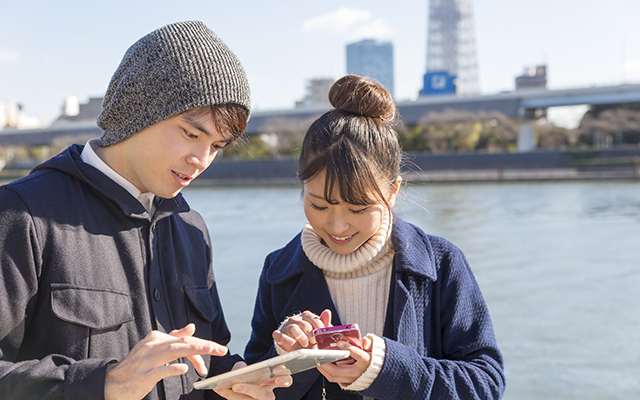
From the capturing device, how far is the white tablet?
4.29 feet

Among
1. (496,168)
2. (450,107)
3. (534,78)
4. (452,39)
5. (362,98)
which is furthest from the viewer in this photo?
(452,39)

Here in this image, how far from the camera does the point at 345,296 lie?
76.9 inches

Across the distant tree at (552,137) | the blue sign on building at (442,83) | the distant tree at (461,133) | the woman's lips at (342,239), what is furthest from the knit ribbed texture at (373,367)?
the blue sign on building at (442,83)

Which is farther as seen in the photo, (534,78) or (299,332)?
(534,78)

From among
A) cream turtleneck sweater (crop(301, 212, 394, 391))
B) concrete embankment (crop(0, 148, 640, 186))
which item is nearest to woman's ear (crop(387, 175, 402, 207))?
cream turtleneck sweater (crop(301, 212, 394, 391))

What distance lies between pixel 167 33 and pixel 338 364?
107cm

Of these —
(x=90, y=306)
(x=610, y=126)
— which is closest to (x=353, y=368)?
(x=90, y=306)

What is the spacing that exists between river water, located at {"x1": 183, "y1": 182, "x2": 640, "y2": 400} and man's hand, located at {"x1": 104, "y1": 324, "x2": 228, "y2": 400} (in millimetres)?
1090

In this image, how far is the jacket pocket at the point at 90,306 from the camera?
142 cm

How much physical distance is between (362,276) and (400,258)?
0.16 m

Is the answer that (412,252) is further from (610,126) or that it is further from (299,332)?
(610,126)

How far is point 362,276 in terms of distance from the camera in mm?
1950

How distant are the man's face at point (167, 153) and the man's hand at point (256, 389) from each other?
587 millimetres

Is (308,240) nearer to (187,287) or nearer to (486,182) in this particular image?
(187,287)
